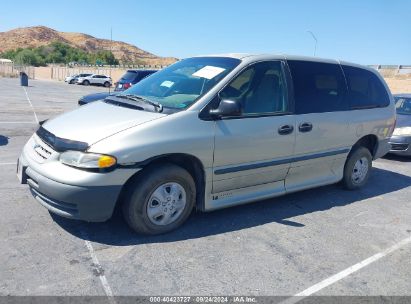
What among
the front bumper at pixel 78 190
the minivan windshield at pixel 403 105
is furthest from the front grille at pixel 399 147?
the front bumper at pixel 78 190

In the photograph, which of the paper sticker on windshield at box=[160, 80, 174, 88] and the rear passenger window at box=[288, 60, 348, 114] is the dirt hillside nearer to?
the rear passenger window at box=[288, 60, 348, 114]

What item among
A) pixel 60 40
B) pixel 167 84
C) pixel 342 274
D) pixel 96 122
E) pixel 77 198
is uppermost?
pixel 60 40

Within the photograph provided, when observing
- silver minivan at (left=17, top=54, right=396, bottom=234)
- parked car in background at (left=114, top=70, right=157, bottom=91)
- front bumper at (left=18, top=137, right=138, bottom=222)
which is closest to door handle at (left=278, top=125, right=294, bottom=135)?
silver minivan at (left=17, top=54, right=396, bottom=234)

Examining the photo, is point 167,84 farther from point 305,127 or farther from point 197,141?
point 305,127

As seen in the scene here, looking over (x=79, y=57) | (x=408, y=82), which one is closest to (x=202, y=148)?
(x=408, y=82)

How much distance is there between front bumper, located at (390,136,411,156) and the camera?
8.12 metres

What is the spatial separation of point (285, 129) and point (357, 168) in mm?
1977

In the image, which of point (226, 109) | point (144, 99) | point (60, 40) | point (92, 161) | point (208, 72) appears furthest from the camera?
point (60, 40)

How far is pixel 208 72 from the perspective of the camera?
4242 mm

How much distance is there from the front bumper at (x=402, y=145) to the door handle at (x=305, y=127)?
446cm

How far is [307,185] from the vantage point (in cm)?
497

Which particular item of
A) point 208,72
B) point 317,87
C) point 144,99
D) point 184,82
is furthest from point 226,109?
point 317,87

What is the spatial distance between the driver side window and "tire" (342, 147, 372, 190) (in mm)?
1745

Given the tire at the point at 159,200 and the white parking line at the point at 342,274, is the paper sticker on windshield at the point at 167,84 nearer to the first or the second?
the tire at the point at 159,200
